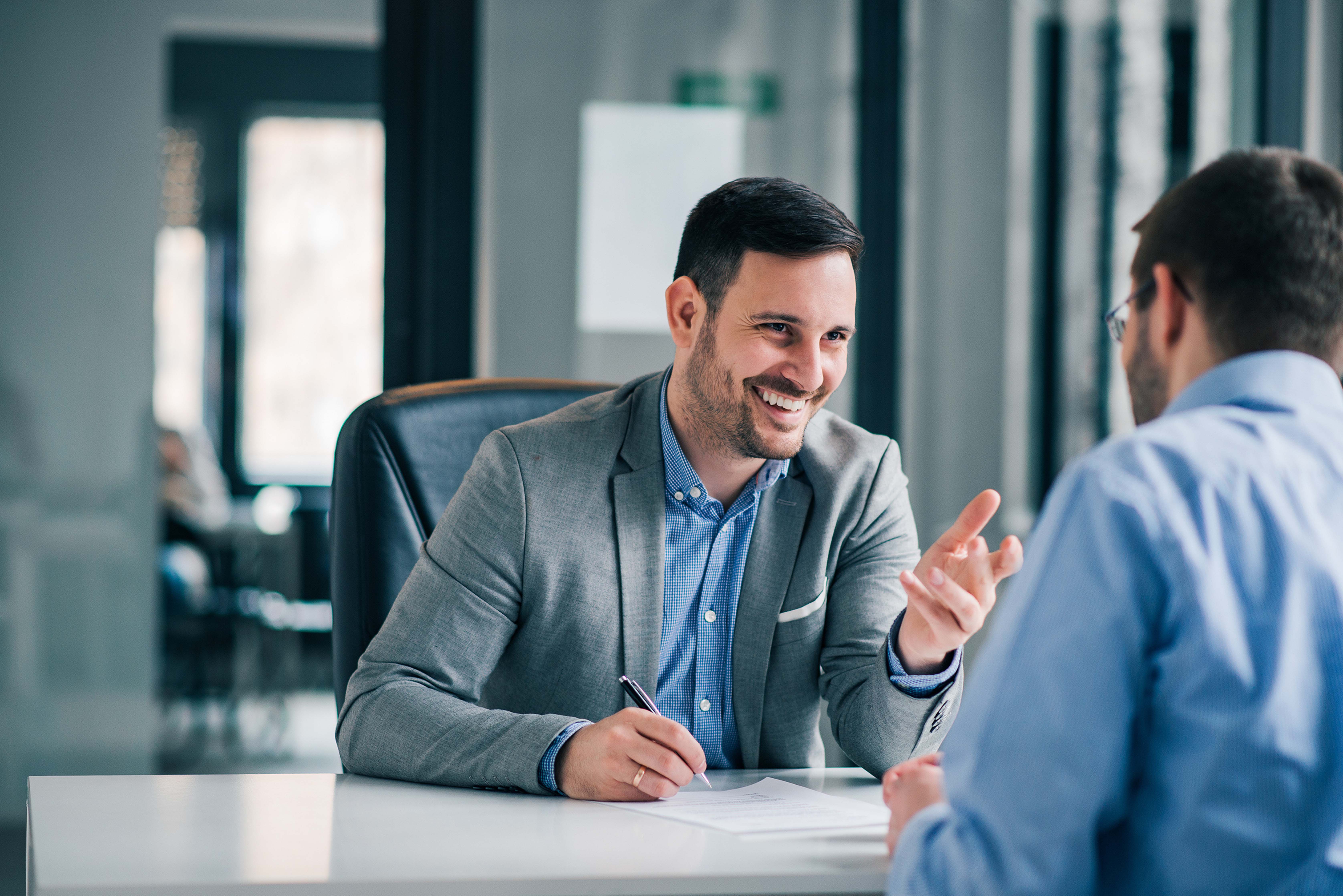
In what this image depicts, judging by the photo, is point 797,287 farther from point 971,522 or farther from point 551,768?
point 551,768

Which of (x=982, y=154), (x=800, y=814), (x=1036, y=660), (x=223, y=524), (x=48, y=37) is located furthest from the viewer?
(x=223, y=524)

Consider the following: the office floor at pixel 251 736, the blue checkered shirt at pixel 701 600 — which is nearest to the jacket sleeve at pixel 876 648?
the blue checkered shirt at pixel 701 600

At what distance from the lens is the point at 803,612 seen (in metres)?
1.51

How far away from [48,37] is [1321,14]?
3.42 metres

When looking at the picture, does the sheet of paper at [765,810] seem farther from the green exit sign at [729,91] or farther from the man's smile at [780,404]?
the green exit sign at [729,91]

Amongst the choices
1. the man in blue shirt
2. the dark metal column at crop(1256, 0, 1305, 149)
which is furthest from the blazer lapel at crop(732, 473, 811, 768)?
the dark metal column at crop(1256, 0, 1305, 149)

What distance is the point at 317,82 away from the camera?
6535 mm

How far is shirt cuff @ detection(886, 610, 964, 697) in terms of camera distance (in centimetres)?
136

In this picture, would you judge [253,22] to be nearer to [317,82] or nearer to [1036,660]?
[317,82]

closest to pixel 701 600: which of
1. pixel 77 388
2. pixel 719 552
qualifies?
pixel 719 552

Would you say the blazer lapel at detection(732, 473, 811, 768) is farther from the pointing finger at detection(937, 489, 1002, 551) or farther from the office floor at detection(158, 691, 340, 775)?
the office floor at detection(158, 691, 340, 775)

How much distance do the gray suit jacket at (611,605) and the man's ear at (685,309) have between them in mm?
71

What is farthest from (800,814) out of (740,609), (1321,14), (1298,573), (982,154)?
(1321,14)

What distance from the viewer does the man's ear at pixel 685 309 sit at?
1.61 metres
